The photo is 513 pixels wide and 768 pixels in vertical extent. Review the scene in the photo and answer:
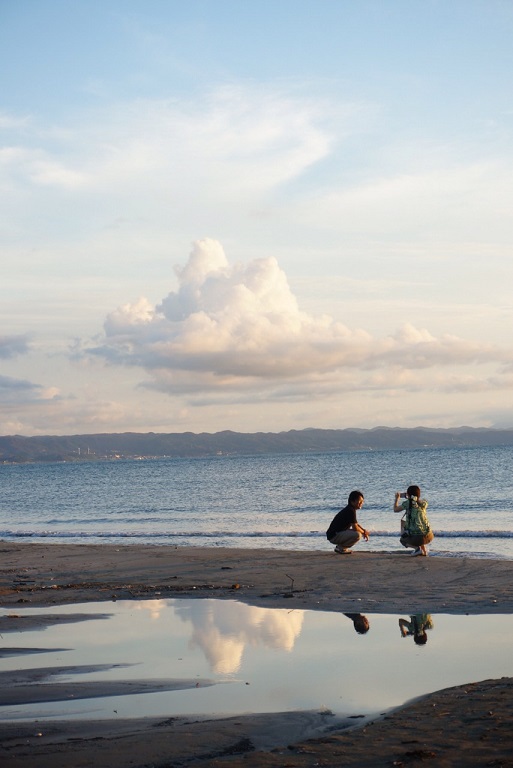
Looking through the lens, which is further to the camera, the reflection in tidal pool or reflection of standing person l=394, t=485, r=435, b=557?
reflection of standing person l=394, t=485, r=435, b=557

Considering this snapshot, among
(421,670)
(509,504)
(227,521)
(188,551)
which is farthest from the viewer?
(509,504)

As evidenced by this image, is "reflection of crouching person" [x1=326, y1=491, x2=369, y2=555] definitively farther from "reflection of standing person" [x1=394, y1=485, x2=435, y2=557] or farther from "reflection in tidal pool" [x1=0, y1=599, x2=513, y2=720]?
"reflection in tidal pool" [x1=0, y1=599, x2=513, y2=720]

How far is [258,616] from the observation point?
12.0 meters

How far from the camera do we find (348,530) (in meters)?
19.3

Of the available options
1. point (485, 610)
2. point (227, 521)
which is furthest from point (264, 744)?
point (227, 521)

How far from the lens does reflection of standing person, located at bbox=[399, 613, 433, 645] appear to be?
10.1m

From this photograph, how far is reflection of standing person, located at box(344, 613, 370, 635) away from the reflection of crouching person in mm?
7301

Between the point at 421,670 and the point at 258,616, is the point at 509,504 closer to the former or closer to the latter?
the point at 258,616

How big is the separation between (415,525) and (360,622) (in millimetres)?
7894

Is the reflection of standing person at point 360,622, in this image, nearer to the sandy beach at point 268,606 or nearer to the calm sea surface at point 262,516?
the sandy beach at point 268,606

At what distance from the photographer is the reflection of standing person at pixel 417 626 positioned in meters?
10.1

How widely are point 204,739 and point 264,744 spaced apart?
463 millimetres

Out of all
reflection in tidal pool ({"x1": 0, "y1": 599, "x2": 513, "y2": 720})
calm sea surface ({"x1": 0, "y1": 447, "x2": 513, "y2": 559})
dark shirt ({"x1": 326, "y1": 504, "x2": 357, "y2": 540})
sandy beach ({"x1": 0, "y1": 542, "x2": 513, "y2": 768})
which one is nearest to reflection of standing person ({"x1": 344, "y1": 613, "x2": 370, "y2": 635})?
reflection in tidal pool ({"x1": 0, "y1": 599, "x2": 513, "y2": 720})

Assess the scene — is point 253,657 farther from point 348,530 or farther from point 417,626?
point 348,530
